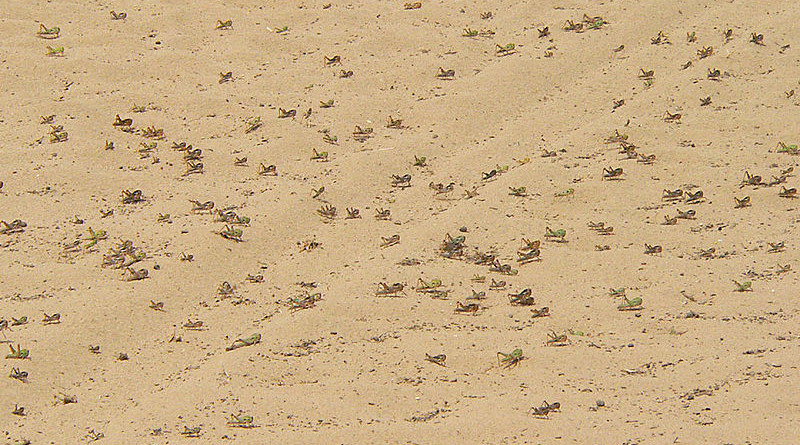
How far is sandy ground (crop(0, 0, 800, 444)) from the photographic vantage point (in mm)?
3906

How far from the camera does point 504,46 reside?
6.76 metres

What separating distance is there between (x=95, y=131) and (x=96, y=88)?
0.52 meters

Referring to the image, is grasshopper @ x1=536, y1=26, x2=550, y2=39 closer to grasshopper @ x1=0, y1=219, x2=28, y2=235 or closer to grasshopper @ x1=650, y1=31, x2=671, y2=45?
grasshopper @ x1=650, y1=31, x2=671, y2=45

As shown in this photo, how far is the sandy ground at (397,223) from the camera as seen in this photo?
154 inches

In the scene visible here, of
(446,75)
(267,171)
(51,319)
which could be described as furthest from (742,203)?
(51,319)

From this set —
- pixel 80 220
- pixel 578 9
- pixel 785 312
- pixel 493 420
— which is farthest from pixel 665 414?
pixel 578 9

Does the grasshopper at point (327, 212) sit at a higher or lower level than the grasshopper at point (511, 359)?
higher

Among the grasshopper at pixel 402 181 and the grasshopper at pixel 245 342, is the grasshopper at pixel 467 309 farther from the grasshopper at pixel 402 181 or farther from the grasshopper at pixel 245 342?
the grasshopper at pixel 402 181

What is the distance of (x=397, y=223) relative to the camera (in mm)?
5207

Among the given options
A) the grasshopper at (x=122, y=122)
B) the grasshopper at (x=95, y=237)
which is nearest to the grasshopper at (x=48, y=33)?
the grasshopper at (x=122, y=122)

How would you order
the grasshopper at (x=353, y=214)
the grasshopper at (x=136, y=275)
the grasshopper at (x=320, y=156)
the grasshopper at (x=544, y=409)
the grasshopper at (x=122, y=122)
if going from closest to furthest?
the grasshopper at (x=544, y=409)
the grasshopper at (x=136, y=275)
the grasshopper at (x=353, y=214)
the grasshopper at (x=320, y=156)
the grasshopper at (x=122, y=122)

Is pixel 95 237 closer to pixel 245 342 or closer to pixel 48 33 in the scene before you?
pixel 245 342

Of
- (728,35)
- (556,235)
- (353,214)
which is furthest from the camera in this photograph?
(728,35)

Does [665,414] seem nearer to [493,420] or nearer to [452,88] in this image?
[493,420]
